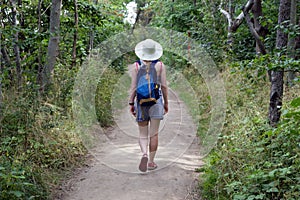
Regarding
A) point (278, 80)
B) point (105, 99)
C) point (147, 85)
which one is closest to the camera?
point (278, 80)

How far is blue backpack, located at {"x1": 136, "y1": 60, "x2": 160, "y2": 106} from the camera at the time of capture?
4.93 m

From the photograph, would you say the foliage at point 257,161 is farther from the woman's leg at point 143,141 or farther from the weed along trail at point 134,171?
the woman's leg at point 143,141

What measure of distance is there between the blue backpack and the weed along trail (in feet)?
3.75

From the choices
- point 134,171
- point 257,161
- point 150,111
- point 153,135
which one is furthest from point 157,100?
point 257,161

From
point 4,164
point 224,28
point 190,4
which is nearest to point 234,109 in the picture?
point 4,164

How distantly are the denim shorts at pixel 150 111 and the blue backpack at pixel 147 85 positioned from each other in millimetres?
89

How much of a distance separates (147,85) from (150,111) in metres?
0.41

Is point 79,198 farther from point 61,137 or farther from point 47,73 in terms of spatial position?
point 47,73

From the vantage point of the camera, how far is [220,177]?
440 cm

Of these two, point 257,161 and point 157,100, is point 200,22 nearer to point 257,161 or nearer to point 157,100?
point 157,100

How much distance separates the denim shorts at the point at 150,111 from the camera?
5.06 meters

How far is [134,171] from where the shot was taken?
5.36 metres

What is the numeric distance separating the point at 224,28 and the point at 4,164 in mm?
10355

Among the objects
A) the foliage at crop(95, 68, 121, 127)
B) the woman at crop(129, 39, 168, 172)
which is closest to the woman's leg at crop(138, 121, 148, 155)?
the woman at crop(129, 39, 168, 172)
